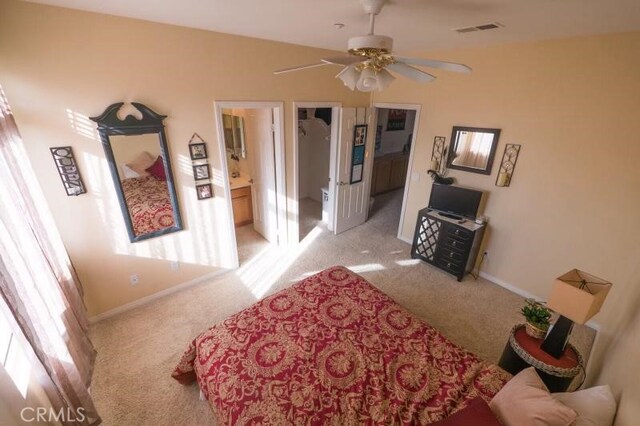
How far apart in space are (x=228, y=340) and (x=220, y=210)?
180 centimetres

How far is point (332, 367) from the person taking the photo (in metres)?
1.77

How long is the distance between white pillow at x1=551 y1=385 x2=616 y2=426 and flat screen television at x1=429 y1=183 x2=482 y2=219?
2.30 metres

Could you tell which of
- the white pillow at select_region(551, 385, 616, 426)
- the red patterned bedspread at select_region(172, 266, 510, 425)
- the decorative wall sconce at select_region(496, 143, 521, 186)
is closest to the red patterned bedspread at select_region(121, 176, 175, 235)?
the red patterned bedspread at select_region(172, 266, 510, 425)

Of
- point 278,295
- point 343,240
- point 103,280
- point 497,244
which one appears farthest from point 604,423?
point 103,280

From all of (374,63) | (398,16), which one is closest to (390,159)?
(398,16)

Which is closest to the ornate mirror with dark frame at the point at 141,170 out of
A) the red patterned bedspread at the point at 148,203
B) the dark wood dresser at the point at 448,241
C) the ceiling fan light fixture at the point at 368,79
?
the red patterned bedspread at the point at 148,203

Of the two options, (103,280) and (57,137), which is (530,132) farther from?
(103,280)

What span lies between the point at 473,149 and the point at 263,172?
9.42 ft

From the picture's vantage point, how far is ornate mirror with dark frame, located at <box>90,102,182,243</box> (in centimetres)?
245

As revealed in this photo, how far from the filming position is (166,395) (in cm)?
215

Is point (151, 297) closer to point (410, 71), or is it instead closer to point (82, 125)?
point (82, 125)

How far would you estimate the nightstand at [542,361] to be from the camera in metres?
1.80

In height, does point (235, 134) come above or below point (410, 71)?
below

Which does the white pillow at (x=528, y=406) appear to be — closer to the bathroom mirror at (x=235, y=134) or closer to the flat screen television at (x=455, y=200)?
the flat screen television at (x=455, y=200)
